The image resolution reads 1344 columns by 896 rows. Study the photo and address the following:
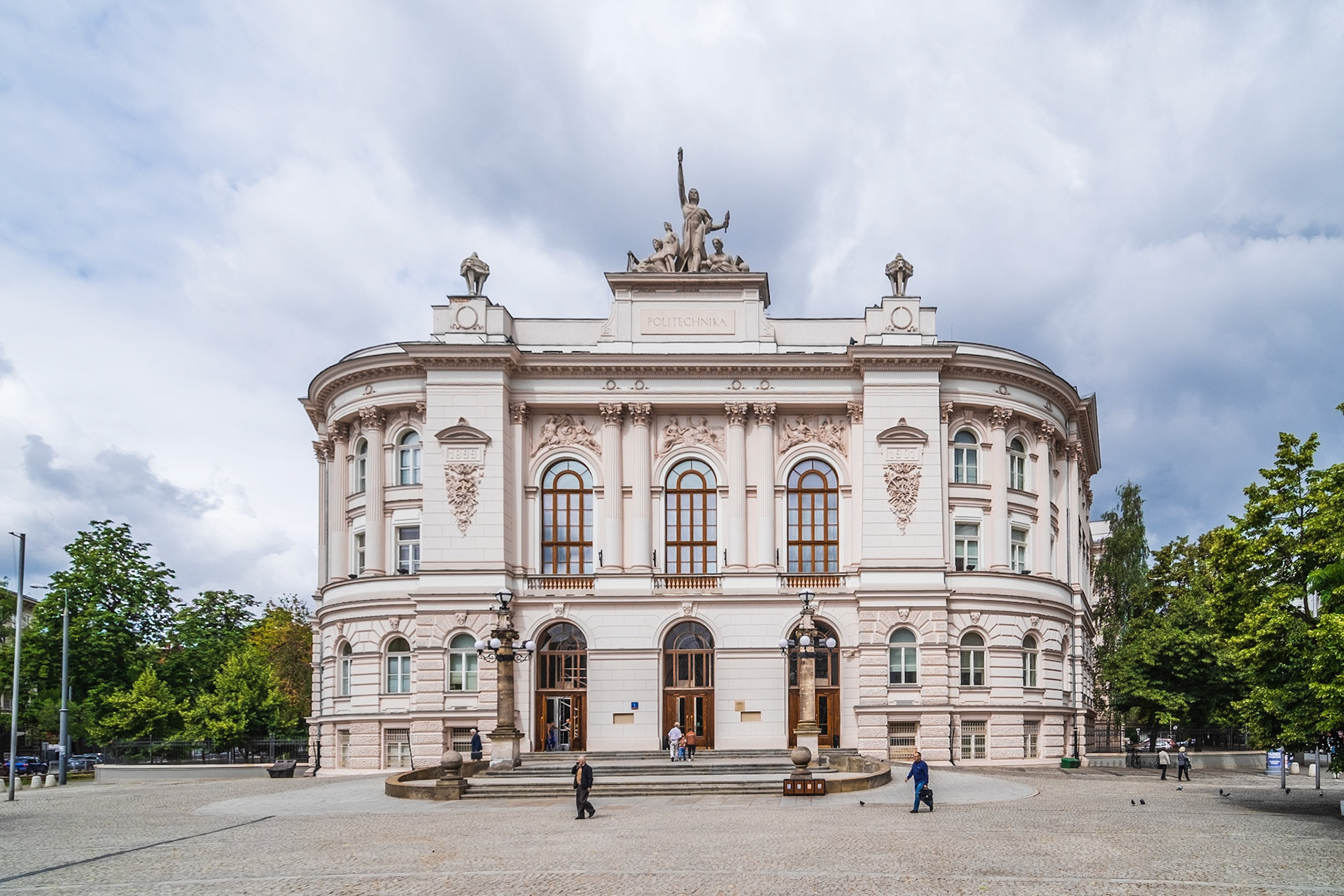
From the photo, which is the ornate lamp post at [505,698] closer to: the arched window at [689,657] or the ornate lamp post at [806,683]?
the ornate lamp post at [806,683]

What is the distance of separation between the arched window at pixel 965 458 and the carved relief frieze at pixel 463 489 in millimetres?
19760

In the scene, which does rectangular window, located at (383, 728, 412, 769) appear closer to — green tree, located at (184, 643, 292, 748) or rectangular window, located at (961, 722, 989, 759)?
green tree, located at (184, 643, 292, 748)

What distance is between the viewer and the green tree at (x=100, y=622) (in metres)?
66.6

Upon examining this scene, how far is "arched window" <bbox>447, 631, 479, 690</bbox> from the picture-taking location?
5144cm

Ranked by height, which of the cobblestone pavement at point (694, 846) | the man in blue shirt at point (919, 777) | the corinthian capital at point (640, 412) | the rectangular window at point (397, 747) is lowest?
the rectangular window at point (397, 747)

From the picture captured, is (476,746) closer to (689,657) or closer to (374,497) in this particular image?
(689,657)

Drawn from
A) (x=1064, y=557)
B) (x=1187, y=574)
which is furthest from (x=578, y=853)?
(x=1187, y=574)

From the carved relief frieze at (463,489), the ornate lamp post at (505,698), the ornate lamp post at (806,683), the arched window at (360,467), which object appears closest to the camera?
the ornate lamp post at (505,698)

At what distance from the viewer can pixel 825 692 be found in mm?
51844

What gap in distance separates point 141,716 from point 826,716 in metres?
33.7

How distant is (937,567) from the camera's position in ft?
169

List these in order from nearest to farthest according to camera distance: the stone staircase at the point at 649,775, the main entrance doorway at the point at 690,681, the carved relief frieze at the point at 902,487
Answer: the stone staircase at the point at 649,775 → the main entrance doorway at the point at 690,681 → the carved relief frieze at the point at 902,487

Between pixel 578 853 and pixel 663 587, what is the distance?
28.9 metres

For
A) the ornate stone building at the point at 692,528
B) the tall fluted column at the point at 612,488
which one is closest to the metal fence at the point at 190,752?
the ornate stone building at the point at 692,528
